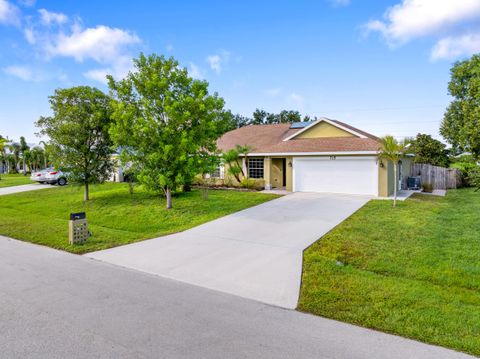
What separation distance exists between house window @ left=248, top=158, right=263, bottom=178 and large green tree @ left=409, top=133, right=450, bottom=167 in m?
14.0

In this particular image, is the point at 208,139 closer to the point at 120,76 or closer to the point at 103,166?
the point at 120,76

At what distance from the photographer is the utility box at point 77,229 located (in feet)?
26.1

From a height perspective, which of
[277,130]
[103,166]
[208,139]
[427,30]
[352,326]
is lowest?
[352,326]

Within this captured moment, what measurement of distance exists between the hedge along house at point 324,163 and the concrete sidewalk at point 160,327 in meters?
13.1

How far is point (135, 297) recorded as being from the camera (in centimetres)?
472

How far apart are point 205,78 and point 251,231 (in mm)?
7388

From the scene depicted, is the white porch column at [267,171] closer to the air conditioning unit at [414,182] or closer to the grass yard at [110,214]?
the grass yard at [110,214]

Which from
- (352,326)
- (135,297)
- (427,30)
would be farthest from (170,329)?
(427,30)

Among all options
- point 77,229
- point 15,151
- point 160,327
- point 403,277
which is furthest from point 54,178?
point 15,151

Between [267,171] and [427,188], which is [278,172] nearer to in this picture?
[267,171]

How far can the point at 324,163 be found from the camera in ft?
55.1

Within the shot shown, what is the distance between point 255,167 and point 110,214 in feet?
32.6

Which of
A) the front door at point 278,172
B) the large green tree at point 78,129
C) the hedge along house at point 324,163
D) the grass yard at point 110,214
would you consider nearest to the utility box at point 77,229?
the grass yard at point 110,214

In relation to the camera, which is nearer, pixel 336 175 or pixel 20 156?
pixel 336 175
